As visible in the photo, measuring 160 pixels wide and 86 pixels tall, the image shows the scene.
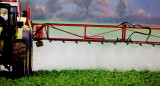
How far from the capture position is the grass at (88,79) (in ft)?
32.7

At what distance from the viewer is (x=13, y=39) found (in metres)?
9.80

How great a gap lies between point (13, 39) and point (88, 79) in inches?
116

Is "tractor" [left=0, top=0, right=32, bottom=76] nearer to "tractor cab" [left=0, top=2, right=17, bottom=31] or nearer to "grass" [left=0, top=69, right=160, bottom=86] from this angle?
"tractor cab" [left=0, top=2, right=17, bottom=31]

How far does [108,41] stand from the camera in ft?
40.3

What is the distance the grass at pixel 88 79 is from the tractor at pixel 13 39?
1.77ft

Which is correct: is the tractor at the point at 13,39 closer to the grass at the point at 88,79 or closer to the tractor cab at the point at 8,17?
the tractor cab at the point at 8,17

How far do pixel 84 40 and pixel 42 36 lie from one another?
5.75 ft

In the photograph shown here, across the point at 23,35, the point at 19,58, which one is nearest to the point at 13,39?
the point at 23,35

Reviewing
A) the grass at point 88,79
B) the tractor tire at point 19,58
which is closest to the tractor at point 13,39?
the tractor tire at point 19,58

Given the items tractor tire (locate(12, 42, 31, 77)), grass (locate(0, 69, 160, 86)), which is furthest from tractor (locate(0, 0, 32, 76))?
grass (locate(0, 69, 160, 86))

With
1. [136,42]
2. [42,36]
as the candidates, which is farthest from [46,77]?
[136,42]

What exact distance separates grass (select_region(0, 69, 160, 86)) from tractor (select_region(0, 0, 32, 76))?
54cm

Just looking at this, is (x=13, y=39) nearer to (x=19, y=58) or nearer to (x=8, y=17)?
(x=19, y=58)

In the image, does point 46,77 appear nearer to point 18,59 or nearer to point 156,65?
point 18,59
